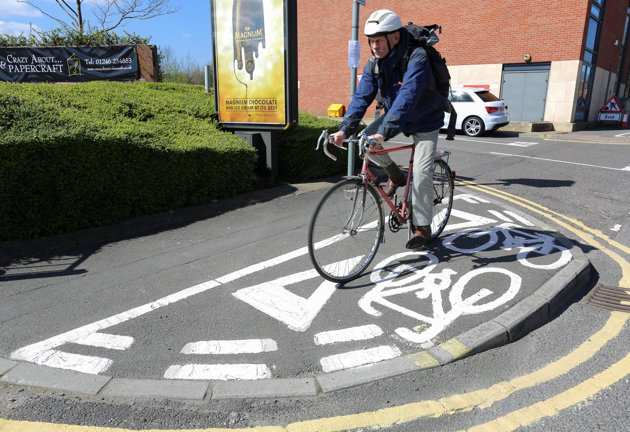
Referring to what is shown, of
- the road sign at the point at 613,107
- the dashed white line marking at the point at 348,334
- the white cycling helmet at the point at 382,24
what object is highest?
the white cycling helmet at the point at 382,24

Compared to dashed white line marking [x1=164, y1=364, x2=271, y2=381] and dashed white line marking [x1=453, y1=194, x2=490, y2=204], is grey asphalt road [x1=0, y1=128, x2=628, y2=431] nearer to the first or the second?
dashed white line marking [x1=164, y1=364, x2=271, y2=381]

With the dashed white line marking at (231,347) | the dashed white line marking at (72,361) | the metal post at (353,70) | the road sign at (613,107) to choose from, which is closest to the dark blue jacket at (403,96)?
the dashed white line marking at (231,347)

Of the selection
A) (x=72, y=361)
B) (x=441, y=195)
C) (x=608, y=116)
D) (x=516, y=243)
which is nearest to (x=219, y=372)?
(x=72, y=361)

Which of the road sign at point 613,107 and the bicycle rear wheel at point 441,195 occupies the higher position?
the road sign at point 613,107

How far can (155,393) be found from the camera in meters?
2.44

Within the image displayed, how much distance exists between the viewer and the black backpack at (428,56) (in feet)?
12.2

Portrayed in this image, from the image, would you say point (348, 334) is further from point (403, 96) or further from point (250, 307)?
point (403, 96)

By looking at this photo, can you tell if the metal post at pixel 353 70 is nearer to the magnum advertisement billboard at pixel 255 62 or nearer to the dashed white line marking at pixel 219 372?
the magnum advertisement billboard at pixel 255 62

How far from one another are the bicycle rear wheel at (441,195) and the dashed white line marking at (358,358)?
223 cm

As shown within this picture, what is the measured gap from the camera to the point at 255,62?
7066mm

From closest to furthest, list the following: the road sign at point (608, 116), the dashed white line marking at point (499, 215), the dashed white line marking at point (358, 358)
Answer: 1. the dashed white line marking at point (358, 358)
2. the dashed white line marking at point (499, 215)
3. the road sign at point (608, 116)

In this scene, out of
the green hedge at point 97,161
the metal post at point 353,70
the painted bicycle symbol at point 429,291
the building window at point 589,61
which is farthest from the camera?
the building window at point 589,61

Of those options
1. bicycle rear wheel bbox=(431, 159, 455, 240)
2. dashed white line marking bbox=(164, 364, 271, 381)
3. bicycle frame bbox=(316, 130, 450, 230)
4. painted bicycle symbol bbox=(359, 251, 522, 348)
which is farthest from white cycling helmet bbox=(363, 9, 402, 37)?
dashed white line marking bbox=(164, 364, 271, 381)

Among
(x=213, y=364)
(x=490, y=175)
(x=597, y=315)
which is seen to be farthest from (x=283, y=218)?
(x=490, y=175)
